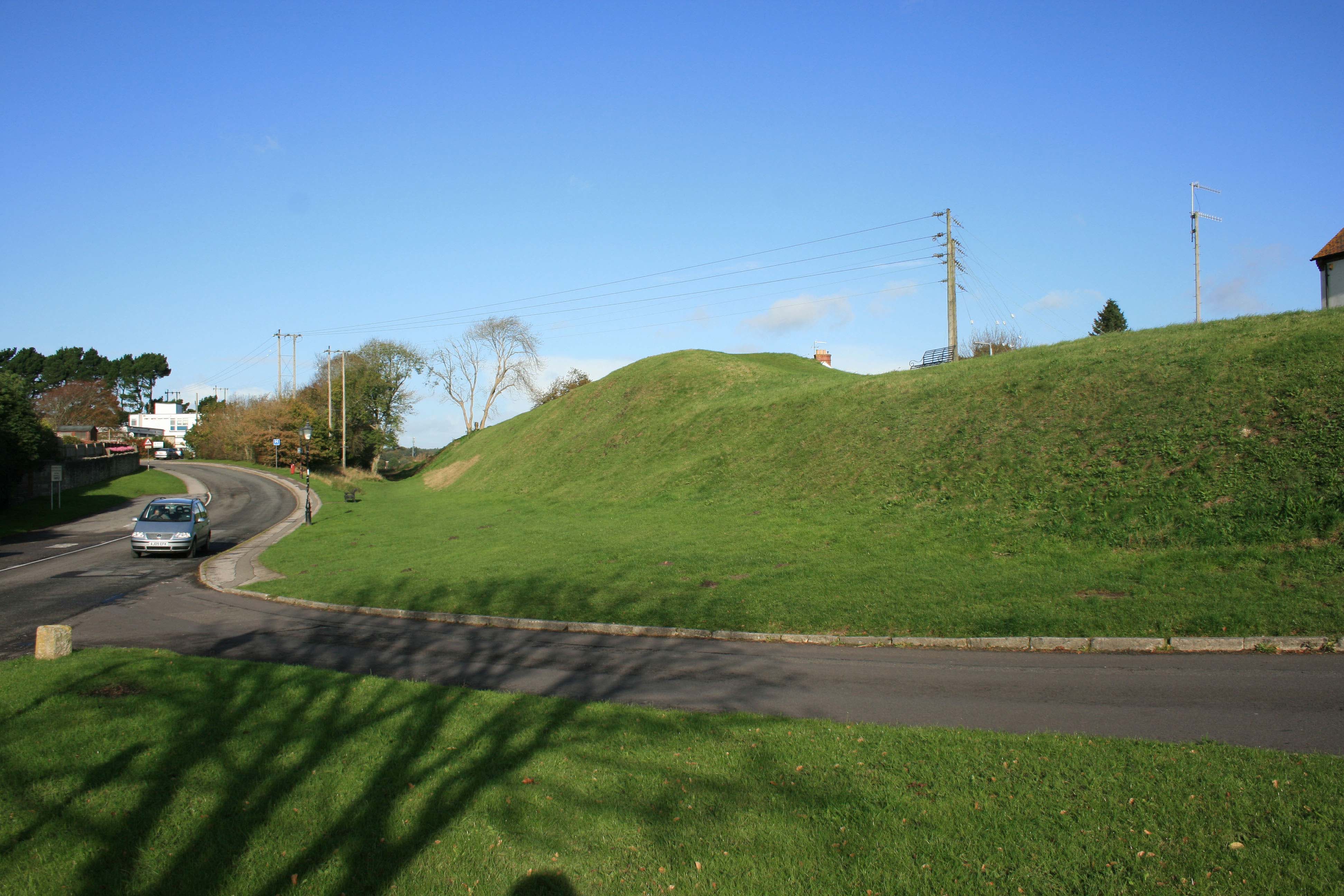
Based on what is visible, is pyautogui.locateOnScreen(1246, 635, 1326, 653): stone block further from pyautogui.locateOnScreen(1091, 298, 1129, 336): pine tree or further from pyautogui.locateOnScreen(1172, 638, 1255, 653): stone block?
pyautogui.locateOnScreen(1091, 298, 1129, 336): pine tree

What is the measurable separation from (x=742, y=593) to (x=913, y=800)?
976 centimetres

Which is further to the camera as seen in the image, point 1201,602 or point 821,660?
point 1201,602

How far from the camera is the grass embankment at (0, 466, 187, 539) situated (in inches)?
1420

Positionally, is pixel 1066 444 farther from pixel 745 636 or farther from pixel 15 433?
pixel 15 433

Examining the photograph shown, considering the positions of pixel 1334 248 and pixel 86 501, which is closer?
pixel 1334 248

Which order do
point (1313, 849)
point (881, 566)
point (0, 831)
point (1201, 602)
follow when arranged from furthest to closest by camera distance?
point (881, 566), point (1201, 602), point (0, 831), point (1313, 849)

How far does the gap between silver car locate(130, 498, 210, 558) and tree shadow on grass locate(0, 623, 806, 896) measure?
64.7 ft

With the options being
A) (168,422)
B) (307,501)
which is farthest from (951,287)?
(168,422)

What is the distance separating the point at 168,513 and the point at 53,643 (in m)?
20.5

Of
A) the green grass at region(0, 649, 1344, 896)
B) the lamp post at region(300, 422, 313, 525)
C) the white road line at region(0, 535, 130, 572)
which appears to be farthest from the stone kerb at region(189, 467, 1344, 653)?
the lamp post at region(300, 422, 313, 525)

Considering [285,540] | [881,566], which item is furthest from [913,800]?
[285,540]

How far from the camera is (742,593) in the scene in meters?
14.6

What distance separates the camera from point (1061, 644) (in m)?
10.3

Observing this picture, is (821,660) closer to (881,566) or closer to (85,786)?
(881,566)
